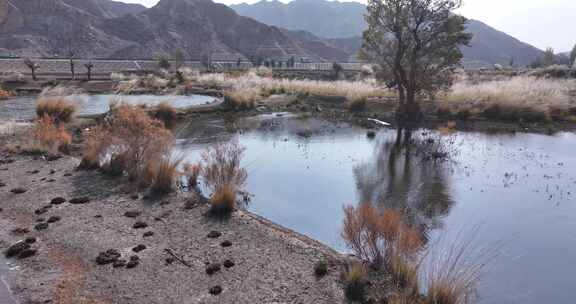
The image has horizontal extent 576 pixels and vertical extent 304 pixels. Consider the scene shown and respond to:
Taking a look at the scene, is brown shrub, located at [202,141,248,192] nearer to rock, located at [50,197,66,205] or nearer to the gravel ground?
the gravel ground

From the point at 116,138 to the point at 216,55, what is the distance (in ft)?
362

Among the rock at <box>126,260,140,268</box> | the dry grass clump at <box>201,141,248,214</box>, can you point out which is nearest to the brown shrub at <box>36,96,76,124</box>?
Result: the dry grass clump at <box>201,141,248,214</box>

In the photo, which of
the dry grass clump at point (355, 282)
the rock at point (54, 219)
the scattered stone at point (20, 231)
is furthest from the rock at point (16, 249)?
the dry grass clump at point (355, 282)

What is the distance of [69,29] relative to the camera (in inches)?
4318

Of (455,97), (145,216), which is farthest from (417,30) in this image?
(145,216)

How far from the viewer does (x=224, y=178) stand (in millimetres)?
9242

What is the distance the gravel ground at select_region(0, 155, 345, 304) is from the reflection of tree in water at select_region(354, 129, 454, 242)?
9.06 ft

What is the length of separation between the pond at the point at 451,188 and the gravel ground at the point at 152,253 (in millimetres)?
1302

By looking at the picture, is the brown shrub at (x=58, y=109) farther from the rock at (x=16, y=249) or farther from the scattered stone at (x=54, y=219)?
the rock at (x=16, y=249)

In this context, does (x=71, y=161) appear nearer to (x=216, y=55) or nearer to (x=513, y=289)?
(x=513, y=289)

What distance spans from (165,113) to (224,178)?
13128 mm

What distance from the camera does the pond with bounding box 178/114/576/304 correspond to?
7.03m

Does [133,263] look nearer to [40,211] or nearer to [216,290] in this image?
[216,290]

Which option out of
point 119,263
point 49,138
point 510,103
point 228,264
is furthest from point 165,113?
point 510,103
